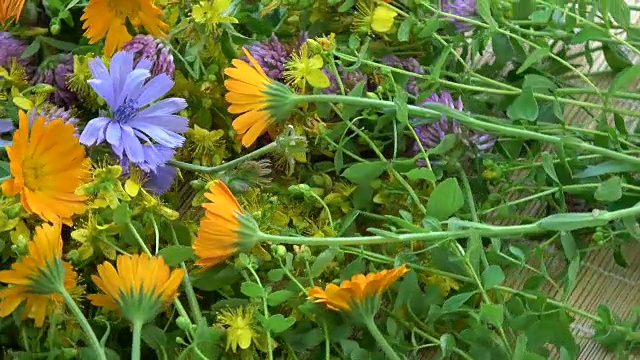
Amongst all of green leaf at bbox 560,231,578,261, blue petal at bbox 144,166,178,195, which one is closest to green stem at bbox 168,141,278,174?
blue petal at bbox 144,166,178,195

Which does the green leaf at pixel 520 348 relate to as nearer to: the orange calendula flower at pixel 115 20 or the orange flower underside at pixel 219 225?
the orange flower underside at pixel 219 225

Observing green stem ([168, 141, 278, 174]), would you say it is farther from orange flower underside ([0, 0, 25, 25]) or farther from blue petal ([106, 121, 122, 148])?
orange flower underside ([0, 0, 25, 25])

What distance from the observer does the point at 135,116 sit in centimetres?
57

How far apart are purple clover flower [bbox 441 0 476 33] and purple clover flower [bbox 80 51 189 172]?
0.22m

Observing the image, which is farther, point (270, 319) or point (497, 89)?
point (497, 89)

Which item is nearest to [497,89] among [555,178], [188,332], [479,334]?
[555,178]

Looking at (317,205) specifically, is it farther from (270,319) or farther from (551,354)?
(551,354)

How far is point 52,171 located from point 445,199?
26 centimetres

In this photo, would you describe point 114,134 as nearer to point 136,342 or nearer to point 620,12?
point 136,342

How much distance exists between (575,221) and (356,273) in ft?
0.50

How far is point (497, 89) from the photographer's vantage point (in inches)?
24.0

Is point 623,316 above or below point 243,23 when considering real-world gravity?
below

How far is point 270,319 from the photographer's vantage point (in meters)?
0.51

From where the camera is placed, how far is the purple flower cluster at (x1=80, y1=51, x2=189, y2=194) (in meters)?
0.55
